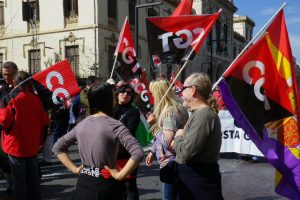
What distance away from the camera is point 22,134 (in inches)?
191

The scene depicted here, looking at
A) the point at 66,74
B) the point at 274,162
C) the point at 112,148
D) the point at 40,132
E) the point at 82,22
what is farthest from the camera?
the point at 82,22

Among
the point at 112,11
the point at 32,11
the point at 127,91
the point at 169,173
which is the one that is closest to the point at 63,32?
the point at 32,11

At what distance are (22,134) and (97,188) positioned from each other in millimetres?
2057

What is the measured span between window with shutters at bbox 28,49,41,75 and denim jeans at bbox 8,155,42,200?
2301 centimetres

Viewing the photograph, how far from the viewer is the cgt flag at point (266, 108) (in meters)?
3.76

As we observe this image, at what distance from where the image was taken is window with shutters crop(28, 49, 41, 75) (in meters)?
27.2

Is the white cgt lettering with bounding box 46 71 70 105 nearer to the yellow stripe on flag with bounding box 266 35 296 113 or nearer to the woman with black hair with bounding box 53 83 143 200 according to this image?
the woman with black hair with bounding box 53 83 143 200

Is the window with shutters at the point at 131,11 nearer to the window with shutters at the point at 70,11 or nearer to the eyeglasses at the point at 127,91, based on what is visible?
the window with shutters at the point at 70,11

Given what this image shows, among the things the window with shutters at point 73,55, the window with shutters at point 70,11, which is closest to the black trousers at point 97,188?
the window with shutters at point 73,55

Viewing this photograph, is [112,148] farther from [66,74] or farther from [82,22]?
[82,22]

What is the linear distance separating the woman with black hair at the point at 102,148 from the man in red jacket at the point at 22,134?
1.83 m

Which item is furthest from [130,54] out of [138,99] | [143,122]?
[143,122]

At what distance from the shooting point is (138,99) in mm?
6902

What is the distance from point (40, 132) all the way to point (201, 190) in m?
2.53
